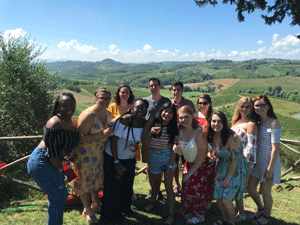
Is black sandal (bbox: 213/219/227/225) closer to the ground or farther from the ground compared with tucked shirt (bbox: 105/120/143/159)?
closer to the ground

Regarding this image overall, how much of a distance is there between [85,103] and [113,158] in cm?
4151

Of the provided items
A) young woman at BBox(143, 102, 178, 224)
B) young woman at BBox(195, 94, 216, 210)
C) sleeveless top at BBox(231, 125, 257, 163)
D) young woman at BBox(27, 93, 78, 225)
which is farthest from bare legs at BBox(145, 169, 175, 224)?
young woman at BBox(27, 93, 78, 225)

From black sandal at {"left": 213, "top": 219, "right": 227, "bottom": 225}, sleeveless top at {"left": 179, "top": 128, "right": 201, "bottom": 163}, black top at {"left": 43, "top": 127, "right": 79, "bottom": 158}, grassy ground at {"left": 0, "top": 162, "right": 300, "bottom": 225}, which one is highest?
black top at {"left": 43, "top": 127, "right": 79, "bottom": 158}

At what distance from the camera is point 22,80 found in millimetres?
9984

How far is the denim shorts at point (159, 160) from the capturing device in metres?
3.57

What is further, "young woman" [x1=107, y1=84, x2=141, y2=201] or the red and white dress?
"young woman" [x1=107, y1=84, x2=141, y2=201]

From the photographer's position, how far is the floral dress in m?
3.39

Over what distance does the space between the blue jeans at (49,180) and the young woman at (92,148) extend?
1.87 feet

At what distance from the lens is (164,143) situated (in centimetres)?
353

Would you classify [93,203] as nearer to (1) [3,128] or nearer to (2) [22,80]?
(1) [3,128]

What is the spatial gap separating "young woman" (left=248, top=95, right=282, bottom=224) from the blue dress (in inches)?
17.0

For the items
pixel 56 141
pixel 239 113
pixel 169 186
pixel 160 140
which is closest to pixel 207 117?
pixel 239 113

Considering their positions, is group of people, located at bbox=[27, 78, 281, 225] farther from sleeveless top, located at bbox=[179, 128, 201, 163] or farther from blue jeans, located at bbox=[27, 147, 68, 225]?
blue jeans, located at bbox=[27, 147, 68, 225]

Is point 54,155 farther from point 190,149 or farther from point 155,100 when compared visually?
point 155,100
